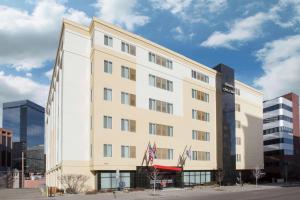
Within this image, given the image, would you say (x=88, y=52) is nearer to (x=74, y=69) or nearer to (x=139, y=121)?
(x=74, y=69)

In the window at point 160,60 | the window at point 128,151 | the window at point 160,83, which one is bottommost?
the window at point 128,151

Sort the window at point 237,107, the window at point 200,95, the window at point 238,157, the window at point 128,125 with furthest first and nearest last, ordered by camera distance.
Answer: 1. the window at point 237,107
2. the window at point 238,157
3. the window at point 200,95
4. the window at point 128,125

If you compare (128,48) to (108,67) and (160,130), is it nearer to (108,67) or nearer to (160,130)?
(108,67)

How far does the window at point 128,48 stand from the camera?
62.6 meters

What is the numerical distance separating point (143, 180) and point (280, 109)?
81.6m

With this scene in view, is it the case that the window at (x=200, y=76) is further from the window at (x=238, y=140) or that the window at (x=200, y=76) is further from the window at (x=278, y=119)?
the window at (x=278, y=119)

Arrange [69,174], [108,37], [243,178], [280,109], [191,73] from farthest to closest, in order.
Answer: [280,109] → [243,178] → [191,73] → [108,37] → [69,174]

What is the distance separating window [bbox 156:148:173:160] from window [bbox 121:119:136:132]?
21.1 feet

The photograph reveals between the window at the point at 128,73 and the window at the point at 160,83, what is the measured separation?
3956 mm

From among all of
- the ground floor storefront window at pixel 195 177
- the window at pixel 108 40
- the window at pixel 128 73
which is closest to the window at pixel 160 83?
the window at pixel 128 73

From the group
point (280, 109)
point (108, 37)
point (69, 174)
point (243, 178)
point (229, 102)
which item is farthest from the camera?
point (280, 109)

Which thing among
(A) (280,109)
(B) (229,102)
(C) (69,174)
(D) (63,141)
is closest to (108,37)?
(D) (63,141)

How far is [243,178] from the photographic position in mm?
91125

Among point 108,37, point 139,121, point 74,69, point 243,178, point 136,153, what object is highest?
point 108,37
